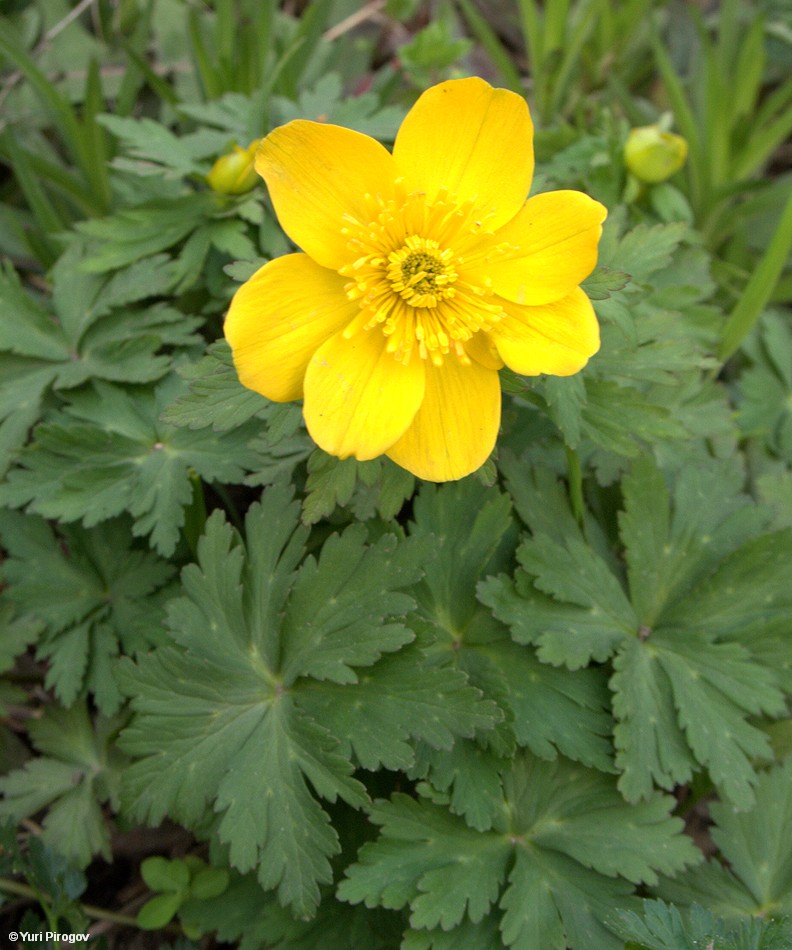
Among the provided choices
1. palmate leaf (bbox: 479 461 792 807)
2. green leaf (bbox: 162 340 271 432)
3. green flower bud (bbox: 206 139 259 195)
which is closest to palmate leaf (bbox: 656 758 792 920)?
palmate leaf (bbox: 479 461 792 807)

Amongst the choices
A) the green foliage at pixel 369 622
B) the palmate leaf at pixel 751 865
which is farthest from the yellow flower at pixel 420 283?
the palmate leaf at pixel 751 865

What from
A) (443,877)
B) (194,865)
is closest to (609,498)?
(443,877)

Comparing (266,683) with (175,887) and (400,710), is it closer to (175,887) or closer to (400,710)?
(400,710)

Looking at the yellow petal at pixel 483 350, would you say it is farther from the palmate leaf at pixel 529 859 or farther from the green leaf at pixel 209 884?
the green leaf at pixel 209 884

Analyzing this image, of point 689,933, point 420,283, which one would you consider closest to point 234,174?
point 420,283

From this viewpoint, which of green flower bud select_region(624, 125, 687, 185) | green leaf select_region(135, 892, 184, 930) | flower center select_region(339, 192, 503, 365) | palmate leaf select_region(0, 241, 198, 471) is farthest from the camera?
green flower bud select_region(624, 125, 687, 185)

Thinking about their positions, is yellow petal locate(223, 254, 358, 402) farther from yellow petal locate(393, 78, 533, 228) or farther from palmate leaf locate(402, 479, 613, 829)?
palmate leaf locate(402, 479, 613, 829)

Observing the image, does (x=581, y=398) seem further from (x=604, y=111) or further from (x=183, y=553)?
(x=604, y=111)
